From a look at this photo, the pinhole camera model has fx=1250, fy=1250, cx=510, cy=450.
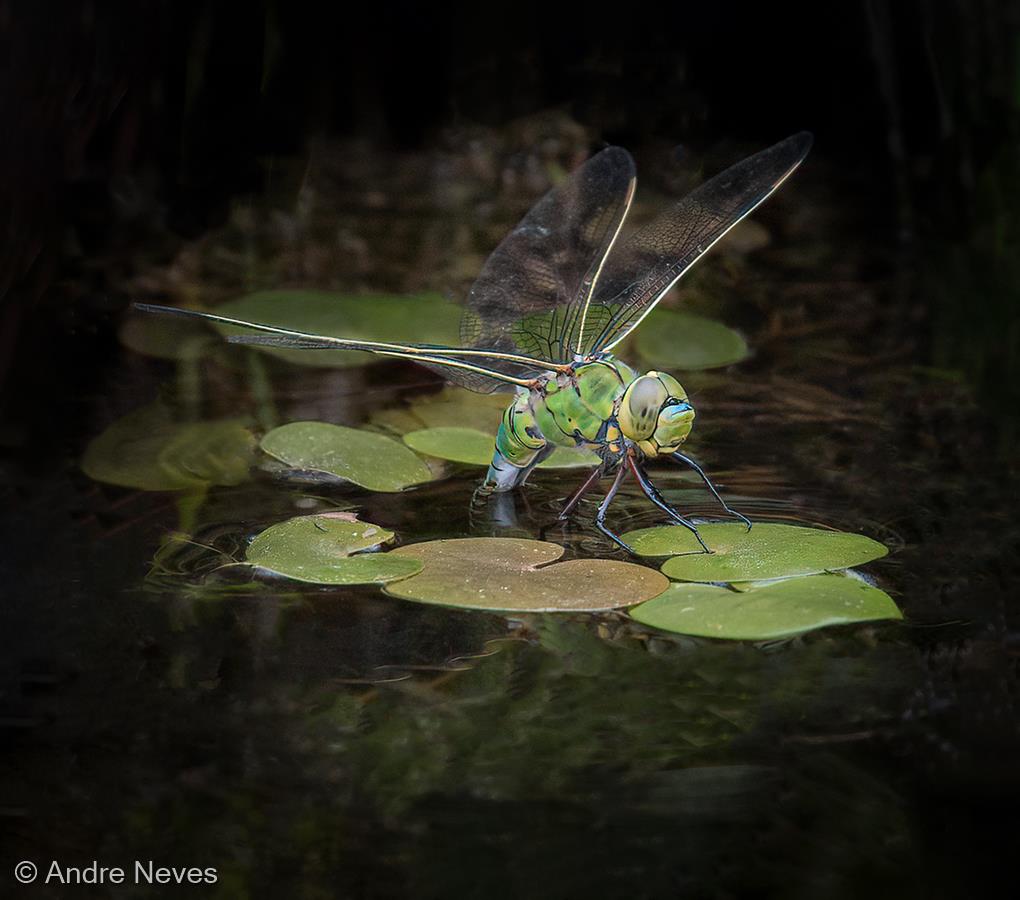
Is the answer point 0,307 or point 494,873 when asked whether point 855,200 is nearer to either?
point 0,307

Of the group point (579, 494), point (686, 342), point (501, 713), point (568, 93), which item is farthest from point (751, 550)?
point (568, 93)

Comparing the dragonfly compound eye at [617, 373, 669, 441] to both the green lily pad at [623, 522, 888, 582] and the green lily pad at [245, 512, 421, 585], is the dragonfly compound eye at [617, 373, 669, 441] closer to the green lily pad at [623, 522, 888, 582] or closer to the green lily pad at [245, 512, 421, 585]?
the green lily pad at [623, 522, 888, 582]

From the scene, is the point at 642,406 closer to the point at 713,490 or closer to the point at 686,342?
the point at 713,490

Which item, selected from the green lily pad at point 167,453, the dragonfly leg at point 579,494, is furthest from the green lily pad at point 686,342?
the green lily pad at point 167,453

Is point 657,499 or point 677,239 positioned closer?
point 657,499

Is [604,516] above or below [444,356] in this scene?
below
